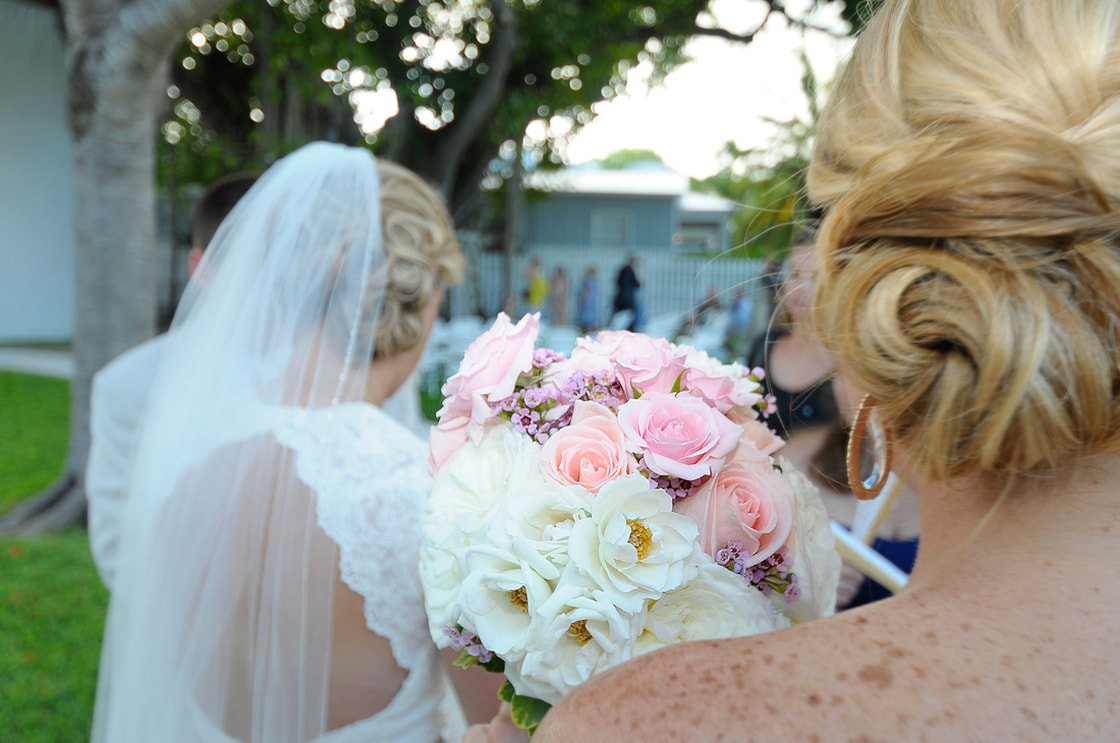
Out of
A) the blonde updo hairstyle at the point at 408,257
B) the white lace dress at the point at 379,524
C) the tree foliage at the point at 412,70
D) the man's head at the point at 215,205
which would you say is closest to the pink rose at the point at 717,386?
the white lace dress at the point at 379,524

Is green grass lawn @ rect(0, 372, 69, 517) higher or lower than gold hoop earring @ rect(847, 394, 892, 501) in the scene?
lower

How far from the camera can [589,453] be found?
99 cm

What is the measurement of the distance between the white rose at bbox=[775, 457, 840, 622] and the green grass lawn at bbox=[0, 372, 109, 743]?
3522 mm

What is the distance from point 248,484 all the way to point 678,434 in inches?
50.9

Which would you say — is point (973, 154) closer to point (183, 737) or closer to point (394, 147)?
point (183, 737)

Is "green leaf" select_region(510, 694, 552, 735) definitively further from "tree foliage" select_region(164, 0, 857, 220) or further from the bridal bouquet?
"tree foliage" select_region(164, 0, 857, 220)

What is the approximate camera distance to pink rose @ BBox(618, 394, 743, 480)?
3.18ft

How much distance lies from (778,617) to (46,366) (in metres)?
14.5

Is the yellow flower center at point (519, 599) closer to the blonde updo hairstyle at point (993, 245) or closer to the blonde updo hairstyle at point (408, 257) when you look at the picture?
the blonde updo hairstyle at point (993, 245)

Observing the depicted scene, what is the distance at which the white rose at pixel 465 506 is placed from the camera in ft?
3.31

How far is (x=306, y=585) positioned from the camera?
73.0 inches

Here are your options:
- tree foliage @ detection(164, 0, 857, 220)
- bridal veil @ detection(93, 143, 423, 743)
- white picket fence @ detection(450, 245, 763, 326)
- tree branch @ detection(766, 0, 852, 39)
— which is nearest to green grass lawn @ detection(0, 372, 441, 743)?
bridal veil @ detection(93, 143, 423, 743)

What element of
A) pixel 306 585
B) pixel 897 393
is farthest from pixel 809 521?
pixel 306 585

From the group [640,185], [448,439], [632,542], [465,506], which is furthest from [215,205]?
[640,185]
